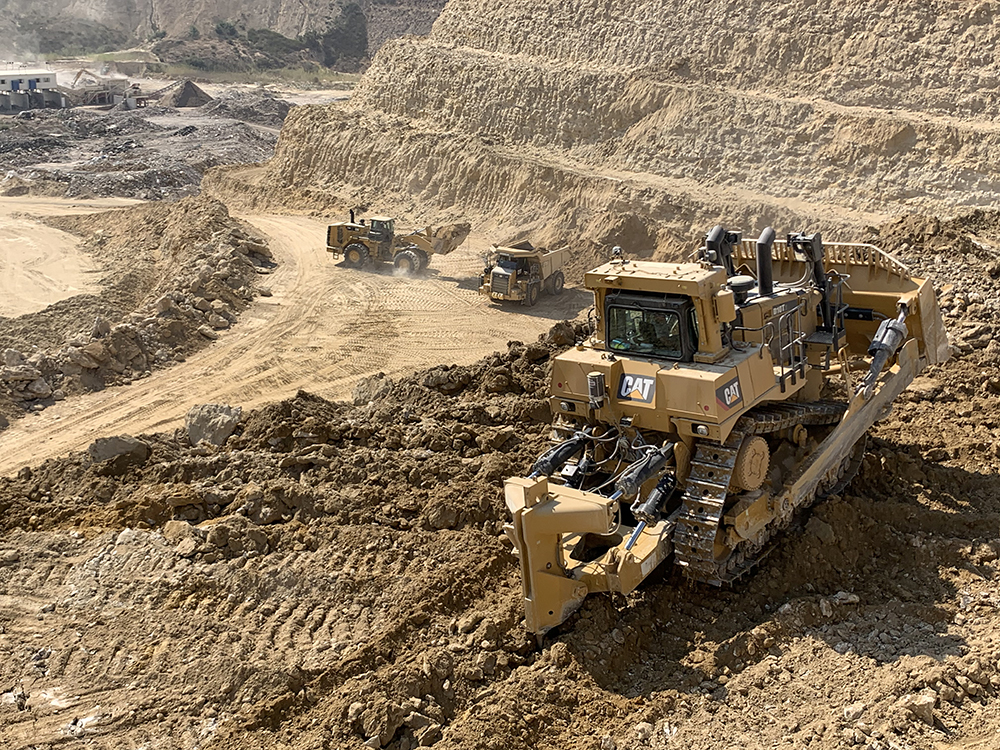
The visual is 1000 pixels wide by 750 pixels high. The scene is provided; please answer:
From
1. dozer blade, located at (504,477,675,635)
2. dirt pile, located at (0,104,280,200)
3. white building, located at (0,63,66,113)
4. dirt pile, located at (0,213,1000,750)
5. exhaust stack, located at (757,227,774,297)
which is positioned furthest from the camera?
white building, located at (0,63,66,113)

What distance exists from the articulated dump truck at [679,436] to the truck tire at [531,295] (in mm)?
12853

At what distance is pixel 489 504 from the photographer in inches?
411

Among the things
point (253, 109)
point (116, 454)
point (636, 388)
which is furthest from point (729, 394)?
point (253, 109)

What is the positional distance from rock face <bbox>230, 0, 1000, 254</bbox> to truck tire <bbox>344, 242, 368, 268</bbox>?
16.0ft

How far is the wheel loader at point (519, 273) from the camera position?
23.4m

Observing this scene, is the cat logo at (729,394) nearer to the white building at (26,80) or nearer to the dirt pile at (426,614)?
the dirt pile at (426,614)

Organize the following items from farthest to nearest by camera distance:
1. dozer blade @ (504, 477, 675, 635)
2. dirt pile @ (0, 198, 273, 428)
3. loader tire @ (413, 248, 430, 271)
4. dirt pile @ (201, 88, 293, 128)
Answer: dirt pile @ (201, 88, 293, 128) < loader tire @ (413, 248, 430, 271) < dirt pile @ (0, 198, 273, 428) < dozer blade @ (504, 477, 675, 635)

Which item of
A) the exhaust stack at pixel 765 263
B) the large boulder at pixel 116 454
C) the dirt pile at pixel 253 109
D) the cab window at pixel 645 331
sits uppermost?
the exhaust stack at pixel 765 263

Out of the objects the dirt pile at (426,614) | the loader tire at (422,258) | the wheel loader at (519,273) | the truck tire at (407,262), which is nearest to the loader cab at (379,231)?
the truck tire at (407,262)

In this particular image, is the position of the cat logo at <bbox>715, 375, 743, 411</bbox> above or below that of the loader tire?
above

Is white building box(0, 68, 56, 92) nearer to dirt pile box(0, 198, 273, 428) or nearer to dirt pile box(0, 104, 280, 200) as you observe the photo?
dirt pile box(0, 104, 280, 200)

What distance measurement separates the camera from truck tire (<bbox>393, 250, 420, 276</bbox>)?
26.8 m

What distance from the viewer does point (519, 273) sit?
23.4 m

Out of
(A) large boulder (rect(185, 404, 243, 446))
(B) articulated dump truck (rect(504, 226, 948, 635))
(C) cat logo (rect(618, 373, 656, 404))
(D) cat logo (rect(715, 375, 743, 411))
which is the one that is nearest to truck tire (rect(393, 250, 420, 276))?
(A) large boulder (rect(185, 404, 243, 446))
